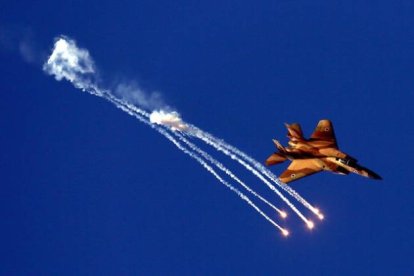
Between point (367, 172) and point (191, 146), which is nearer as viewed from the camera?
point (367, 172)

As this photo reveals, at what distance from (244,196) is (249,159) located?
Result: 5.12 metres

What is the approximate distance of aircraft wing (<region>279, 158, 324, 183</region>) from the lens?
295 ft

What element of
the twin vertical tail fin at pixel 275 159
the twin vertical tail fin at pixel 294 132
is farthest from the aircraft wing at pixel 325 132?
the twin vertical tail fin at pixel 275 159

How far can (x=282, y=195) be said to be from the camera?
90.2 metres

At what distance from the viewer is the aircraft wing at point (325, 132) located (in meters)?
90.7

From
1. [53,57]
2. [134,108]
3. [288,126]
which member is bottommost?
[288,126]

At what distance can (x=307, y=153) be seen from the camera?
296ft

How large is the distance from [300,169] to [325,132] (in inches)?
236

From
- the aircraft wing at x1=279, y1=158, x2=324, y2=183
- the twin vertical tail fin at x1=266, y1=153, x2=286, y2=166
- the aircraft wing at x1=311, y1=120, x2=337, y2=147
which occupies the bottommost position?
the aircraft wing at x1=279, y1=158, x2=324, y2=183

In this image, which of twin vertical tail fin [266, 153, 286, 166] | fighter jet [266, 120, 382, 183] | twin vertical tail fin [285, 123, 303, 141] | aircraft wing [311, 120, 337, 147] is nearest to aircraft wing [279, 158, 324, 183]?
fighter jet [266, 120, 382, 183]

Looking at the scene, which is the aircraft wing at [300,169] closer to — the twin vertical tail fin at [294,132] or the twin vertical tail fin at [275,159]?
the twin vertical tail fin at [275,159]

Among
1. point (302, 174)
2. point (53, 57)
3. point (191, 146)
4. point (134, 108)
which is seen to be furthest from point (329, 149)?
point (53, 57)

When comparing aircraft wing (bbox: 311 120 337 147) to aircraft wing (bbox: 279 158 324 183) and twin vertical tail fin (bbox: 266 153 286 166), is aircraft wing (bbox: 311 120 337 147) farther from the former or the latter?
twin vertical tail fin (bbox: 266 153 286 166)

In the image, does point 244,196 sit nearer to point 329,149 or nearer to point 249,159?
point 249,159
